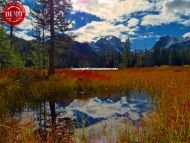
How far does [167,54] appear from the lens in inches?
5138

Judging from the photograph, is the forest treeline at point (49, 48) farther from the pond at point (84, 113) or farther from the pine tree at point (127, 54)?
the pond at point (84, 113)

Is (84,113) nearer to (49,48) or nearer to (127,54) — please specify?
(49,48)

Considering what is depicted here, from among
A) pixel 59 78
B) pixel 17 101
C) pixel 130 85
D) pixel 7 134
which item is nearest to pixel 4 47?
pixel 59 78

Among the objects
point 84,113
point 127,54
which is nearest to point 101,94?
point 84,113

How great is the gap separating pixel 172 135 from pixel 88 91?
35.0 ft

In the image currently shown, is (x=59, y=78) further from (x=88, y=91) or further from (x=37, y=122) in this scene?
(x=37, y=122)

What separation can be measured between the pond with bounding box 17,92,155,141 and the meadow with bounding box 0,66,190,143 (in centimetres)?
51

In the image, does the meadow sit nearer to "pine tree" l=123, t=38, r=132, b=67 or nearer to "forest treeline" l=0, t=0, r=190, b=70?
"forest treeline" l=0, t=0, r=190, b=70

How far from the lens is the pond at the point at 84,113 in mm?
7605

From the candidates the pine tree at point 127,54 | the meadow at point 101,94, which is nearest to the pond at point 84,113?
the meadow at point 101,94

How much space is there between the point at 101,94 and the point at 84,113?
492 cm

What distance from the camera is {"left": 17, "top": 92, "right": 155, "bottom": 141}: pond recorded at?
25.0ft

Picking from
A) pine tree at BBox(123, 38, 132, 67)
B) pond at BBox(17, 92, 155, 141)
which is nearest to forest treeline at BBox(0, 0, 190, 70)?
pine tree at BBox(123, 38, 132, 67)

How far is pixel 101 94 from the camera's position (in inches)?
575
